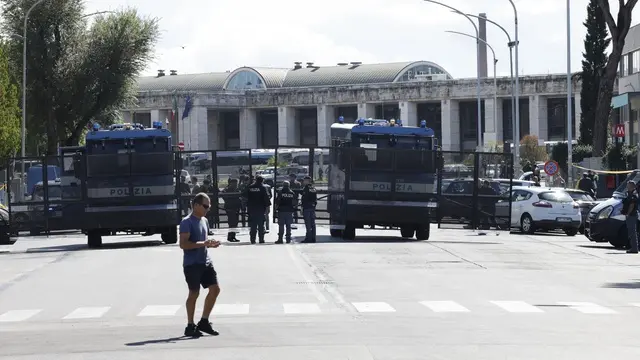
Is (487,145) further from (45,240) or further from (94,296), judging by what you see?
(94,296)

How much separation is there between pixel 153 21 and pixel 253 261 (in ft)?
143

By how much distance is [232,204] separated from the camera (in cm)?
3897

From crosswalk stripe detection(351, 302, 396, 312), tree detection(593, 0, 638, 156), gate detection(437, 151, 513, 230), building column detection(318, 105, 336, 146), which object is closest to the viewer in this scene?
crosswalk stripe detection(351, 302, 396, 312)

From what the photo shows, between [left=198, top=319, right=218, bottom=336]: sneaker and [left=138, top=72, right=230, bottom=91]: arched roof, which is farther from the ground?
[left=138, top=72, right=230, bottom=91]: arched roof

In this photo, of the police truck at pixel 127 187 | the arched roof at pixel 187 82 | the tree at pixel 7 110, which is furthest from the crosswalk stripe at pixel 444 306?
the arched roof at pixel 187 82

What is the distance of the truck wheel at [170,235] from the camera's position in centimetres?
3759

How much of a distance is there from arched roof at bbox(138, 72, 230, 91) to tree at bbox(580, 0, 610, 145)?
60241mm

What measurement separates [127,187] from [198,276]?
20491 mm

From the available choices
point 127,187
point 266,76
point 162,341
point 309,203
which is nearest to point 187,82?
point 266,76

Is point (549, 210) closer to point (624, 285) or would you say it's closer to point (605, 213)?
point (605, 213)

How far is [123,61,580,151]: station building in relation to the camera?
364 ft

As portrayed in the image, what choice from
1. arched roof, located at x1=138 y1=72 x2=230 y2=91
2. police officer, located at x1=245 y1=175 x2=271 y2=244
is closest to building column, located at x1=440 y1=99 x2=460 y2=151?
arched roof, located at x1=138 y1=72 x2=230 y2=91

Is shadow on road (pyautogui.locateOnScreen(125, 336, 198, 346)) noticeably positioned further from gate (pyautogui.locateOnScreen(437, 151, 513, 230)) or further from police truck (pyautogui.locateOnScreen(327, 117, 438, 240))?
gate (pyautogui.locateOnScreen(437, 151, 513, 230))

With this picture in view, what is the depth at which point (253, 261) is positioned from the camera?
29.6 meters
